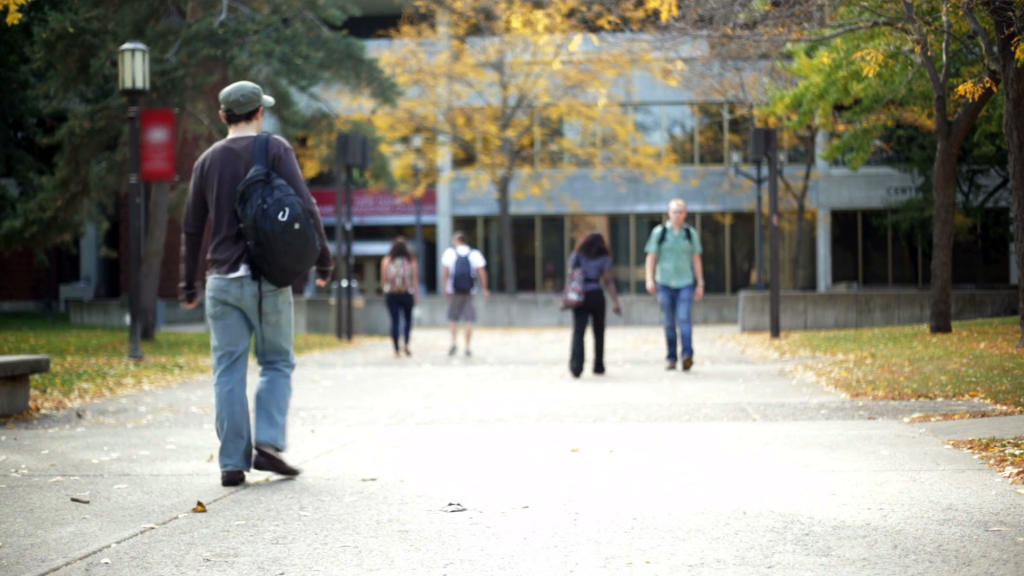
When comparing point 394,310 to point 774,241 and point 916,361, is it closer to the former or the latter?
point 774,241

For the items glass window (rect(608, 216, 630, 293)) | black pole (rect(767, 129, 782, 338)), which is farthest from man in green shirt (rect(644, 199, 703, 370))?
glass window (rect(608, 216, 630, 293))

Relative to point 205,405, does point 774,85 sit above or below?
above

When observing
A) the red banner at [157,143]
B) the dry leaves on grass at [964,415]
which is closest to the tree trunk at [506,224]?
the red banner at [157,143]

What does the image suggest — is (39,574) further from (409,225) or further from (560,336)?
(409,225)

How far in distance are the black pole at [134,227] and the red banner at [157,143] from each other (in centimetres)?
278

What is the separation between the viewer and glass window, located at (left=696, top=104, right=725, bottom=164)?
141 feet

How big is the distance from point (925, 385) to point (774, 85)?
1660cm

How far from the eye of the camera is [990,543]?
5.11 m

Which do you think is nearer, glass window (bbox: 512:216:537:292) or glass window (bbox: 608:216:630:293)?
glass window (bbox: 608:216:630:293)

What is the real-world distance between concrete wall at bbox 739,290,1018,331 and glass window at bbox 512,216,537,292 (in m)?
21.8

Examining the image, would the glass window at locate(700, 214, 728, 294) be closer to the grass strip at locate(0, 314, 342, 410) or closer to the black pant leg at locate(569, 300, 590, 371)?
the grass strip at locate(0, 314, 342, 410)

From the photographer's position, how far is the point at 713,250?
1805 inches

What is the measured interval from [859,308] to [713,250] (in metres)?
21.5

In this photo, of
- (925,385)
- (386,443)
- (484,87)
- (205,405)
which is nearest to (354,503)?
(386,443)
